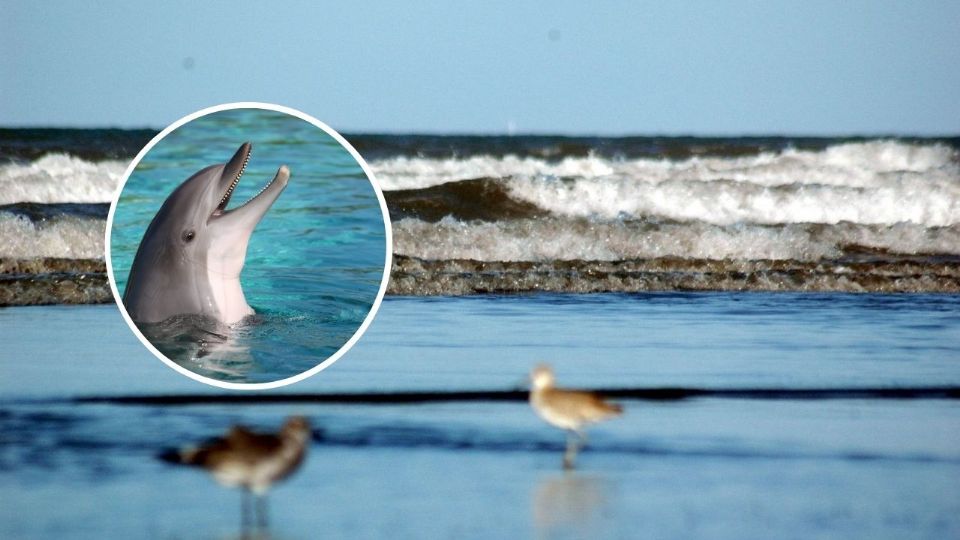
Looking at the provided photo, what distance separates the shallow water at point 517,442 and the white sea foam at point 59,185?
12.9 m

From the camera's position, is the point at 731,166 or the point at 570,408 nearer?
the point at 570,408

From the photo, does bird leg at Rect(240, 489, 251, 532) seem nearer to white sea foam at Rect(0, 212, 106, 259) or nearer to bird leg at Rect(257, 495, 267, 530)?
bird leg at Rect(257, 495, 267, 530)

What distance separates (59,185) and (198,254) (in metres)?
18.2

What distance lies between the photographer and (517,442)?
22.1 ft

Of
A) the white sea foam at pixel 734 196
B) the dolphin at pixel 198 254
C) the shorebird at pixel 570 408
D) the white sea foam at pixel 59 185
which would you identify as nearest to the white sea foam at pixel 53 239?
the white sea foam at pixel 59 185

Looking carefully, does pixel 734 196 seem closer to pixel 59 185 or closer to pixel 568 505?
pixel 59 185

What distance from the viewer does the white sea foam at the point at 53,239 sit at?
17125 mm

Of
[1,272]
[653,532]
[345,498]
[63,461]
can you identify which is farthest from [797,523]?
[1,272]

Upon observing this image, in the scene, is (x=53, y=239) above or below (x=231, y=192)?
below

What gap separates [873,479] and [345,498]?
1949mm

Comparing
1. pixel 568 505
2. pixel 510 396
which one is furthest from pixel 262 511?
pixel 510 396

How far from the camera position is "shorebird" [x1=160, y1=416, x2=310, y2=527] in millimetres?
5234

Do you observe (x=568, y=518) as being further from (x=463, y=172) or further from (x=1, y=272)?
(x=463, y=172)

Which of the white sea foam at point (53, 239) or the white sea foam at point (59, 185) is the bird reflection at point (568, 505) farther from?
the white sea foam at point (59, 185)
